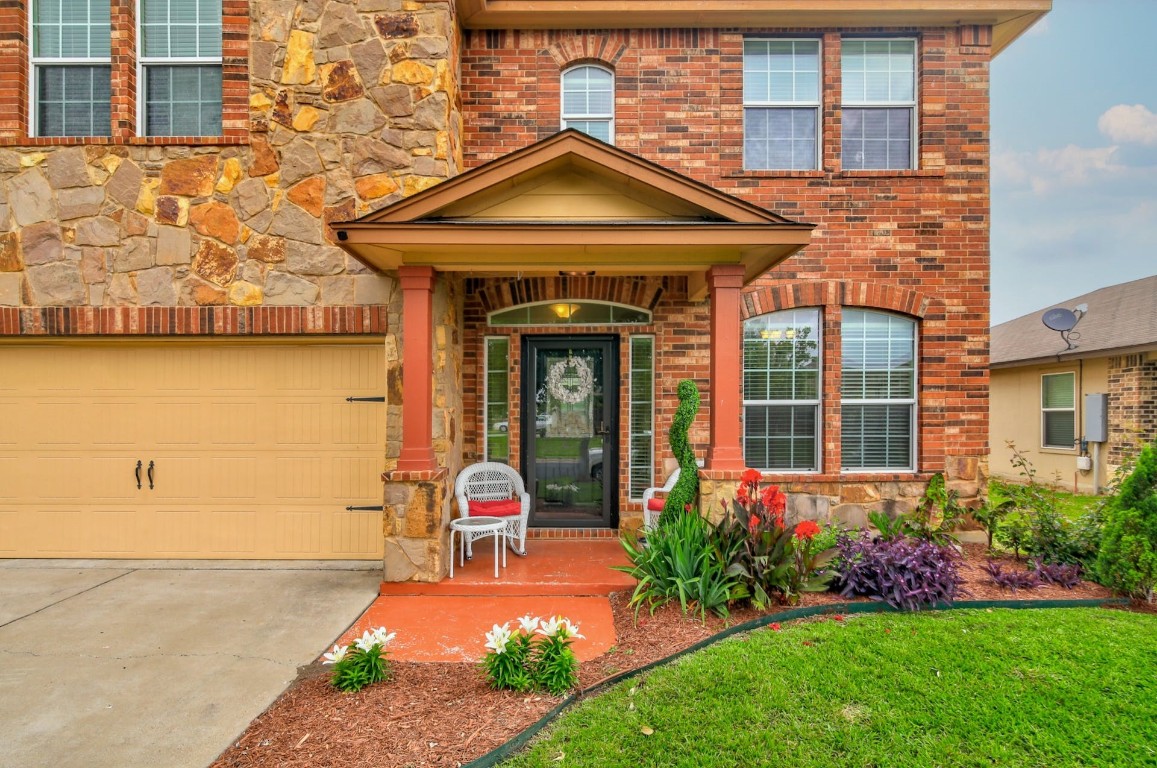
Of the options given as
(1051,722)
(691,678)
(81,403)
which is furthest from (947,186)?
(81,403)

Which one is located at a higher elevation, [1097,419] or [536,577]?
[1097,419]

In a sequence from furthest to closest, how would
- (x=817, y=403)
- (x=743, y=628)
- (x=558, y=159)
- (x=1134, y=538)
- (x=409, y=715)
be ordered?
(x=817, y=403), (x=558, y=159), (x=1134, y=538), (x=743, y=628), (x=409, y=715)

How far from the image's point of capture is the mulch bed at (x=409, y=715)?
271 centimetres

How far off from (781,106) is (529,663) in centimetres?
635

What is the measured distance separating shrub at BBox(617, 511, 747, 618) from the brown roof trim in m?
2.51

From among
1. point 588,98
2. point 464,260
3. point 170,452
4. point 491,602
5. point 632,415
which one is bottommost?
point 491,602

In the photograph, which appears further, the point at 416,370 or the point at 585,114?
the point at 585,114

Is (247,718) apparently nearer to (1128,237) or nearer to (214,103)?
(214,103)

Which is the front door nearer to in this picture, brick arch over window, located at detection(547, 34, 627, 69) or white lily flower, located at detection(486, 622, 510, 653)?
brick arch over window, located at detection(547, 34, 627, 69)

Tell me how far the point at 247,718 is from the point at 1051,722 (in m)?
4.23

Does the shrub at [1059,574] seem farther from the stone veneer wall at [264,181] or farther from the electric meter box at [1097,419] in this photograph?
the electric meter box at [1097,419]

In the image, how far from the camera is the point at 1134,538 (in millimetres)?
4453

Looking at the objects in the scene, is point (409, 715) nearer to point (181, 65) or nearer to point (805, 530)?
point (805, 530)

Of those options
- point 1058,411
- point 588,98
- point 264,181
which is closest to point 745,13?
point 588,98
